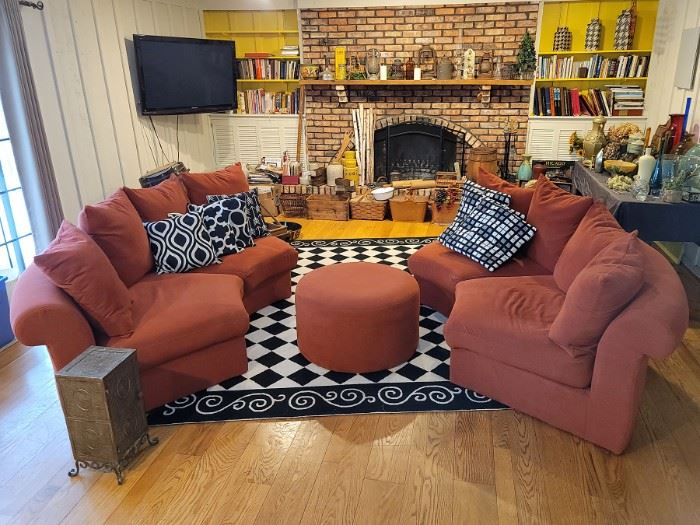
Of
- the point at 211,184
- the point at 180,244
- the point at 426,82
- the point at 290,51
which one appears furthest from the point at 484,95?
the point at 180,244

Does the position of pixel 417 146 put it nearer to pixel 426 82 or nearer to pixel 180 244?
pixel 426 82

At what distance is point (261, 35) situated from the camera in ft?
20.7

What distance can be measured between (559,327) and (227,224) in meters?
2.12

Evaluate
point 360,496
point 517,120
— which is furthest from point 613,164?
point 360,496

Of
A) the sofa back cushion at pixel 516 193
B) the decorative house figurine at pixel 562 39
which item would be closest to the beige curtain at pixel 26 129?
the sofa back cushion at pixel 516 193

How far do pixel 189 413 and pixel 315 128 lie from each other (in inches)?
174

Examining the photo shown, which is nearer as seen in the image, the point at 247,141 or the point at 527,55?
the point at 527,55

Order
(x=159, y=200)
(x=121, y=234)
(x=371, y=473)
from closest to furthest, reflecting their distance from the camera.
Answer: (x=371, y=473) < (x=121, y=234) < (x=159, y=200)

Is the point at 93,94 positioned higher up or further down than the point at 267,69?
further down

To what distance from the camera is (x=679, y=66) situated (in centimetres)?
463

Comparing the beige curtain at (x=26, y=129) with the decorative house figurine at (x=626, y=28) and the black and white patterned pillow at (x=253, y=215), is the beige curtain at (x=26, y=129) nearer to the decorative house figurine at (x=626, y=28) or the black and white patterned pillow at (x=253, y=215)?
the black and white patterned pillow at (x=253, y=215)

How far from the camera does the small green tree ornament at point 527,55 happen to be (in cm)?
559

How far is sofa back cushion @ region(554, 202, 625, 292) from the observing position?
2.59 m

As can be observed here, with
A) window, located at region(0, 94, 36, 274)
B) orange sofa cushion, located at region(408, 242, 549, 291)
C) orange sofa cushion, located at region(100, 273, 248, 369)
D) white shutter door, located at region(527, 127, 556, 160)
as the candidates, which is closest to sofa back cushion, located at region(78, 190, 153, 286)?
orange sofa cushion, located at region(100, 273, 248, 369)
